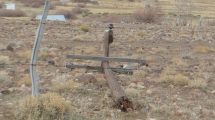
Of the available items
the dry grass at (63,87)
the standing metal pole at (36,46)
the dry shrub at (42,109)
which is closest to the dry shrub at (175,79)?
the dry grass at (63,87)

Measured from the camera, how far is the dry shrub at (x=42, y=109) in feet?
37.6

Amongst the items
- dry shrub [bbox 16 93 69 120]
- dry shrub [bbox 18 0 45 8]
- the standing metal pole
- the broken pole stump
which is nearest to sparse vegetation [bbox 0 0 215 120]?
dry shrub [bbox 16 93 69 120]

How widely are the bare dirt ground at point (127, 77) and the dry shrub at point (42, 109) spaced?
365 millimetres

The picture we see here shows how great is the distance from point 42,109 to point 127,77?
703 cm

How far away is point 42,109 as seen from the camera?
11516mm

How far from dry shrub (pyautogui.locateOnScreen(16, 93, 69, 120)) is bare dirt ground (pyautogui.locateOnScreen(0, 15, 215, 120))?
36cm

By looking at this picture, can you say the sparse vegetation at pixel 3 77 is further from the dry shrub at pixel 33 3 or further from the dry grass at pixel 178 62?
the dry shrub at pixel 33 3

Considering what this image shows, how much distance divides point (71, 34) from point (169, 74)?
614 inches

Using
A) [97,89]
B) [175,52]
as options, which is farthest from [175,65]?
[97,89]

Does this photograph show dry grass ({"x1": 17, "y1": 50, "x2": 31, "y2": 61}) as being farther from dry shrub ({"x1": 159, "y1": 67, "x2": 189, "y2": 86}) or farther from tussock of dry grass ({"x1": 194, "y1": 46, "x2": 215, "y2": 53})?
tussock of dry grass ({"x1": 194, "y1": 46, "x2": 215, "y2": 53})

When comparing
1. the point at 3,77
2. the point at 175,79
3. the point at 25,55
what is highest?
the point at 3,77

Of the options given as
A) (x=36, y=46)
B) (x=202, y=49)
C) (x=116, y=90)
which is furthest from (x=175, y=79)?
(x=202, y=49)

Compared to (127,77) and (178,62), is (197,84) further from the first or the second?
(178,62)

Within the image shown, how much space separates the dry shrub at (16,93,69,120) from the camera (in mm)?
11461
